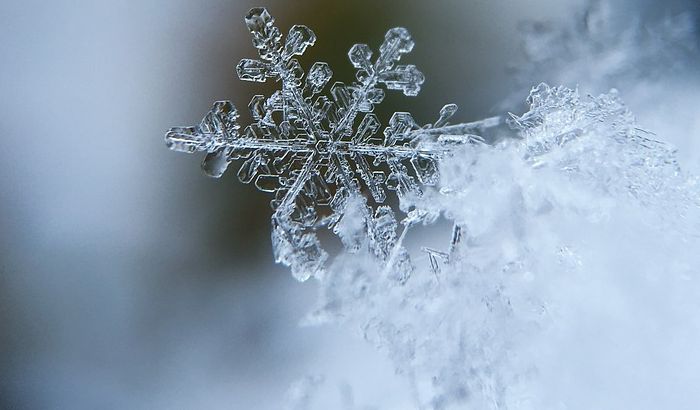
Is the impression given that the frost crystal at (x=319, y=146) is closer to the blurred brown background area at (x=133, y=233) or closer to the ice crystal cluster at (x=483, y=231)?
the ice crystal cluster at (x=483, y=231)

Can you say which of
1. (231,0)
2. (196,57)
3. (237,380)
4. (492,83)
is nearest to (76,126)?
(196,57)

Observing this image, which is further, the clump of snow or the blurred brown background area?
the blurred brown background area

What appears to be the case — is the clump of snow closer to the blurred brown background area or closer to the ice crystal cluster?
the ice crystal cluster

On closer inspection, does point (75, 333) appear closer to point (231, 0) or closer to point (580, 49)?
point (231, 0)

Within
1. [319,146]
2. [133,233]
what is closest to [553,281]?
[319,146]

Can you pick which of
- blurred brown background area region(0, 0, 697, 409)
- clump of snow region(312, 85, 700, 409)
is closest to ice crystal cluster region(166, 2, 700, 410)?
clump of snow region(312, 85, 700, 409)

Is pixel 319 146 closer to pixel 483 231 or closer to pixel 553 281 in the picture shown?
pixel 483 231
